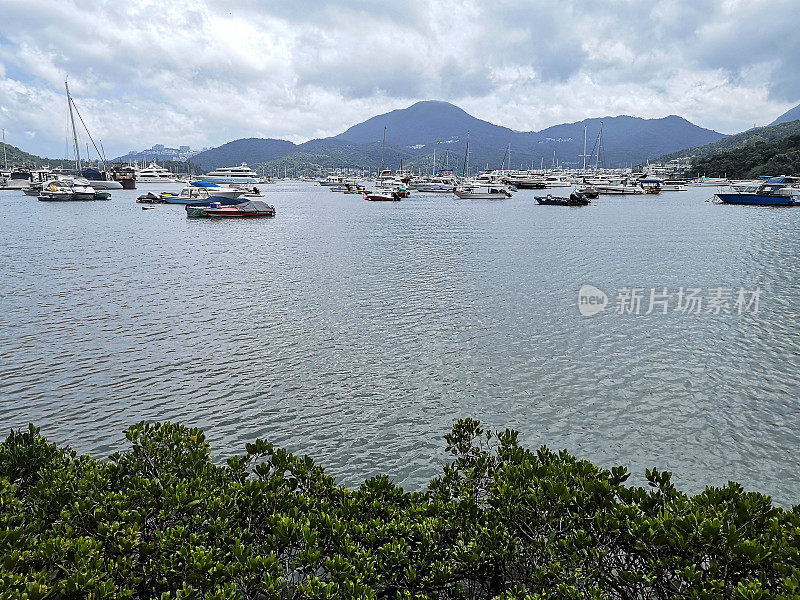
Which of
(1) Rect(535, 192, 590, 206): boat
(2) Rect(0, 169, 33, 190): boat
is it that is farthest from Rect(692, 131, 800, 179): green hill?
(2) Rect(0, 169, 33, 190): boat

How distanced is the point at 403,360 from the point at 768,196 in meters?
93.1

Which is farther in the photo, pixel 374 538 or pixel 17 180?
pixel 17 180

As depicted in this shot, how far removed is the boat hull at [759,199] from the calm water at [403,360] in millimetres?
64361

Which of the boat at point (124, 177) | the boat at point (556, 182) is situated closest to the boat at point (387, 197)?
the boat at point (124, 177)

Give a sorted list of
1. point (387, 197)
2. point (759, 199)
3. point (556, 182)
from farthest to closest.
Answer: point (556, 182)
point (387, 197)
point (759, 199)

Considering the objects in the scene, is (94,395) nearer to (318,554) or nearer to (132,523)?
(132,523)

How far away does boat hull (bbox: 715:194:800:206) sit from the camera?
269 ft

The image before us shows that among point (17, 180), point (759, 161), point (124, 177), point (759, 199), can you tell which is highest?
point (759, 161)

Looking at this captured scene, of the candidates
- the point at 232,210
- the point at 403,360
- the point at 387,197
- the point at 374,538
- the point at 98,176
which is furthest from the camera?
the point at 98,176

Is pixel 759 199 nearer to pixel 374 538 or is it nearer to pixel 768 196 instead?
pixel 768 196

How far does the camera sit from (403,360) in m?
14.6

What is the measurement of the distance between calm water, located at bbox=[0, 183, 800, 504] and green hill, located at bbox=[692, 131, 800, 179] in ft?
475

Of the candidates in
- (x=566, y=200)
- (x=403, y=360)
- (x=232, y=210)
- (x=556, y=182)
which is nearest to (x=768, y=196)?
(x=566, y=200)

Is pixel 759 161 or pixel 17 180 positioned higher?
pixel 759 161
